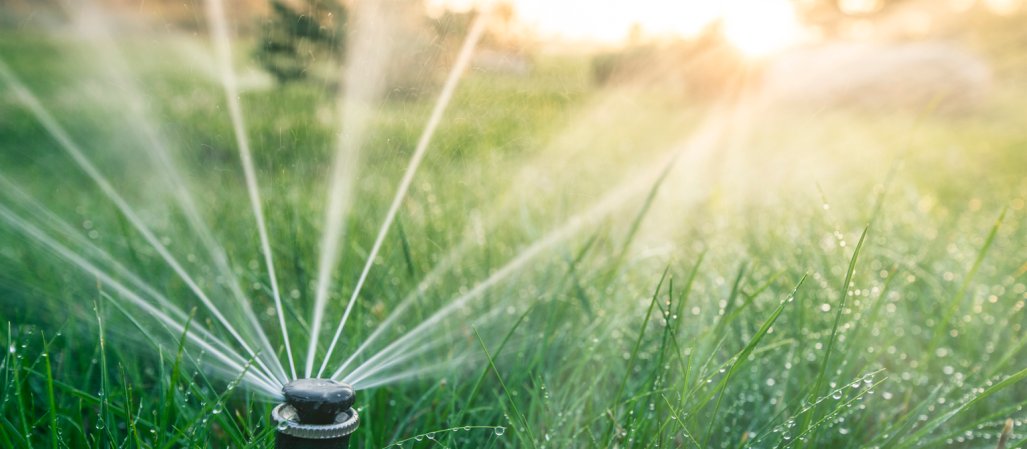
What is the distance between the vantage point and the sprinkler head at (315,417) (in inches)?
26.1

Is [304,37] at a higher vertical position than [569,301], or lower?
higher

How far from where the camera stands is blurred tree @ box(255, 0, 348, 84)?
1372 mm

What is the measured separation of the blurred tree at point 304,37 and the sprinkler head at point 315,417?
2.38 feet

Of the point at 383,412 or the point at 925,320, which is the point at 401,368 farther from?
the point at 925,320

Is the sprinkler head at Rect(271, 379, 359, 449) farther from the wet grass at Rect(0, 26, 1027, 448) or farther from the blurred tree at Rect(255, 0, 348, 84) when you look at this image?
Answer: the blurred tree at Rect(255, 0, 348, 84)

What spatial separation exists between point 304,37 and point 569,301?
0.67 meters

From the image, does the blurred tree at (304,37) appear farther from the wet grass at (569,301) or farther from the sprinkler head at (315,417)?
the sprinkler head at (315,417)

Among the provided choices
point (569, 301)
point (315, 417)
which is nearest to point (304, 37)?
point (569, 301)

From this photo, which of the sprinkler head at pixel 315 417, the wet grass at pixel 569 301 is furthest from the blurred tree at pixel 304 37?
the sprinkler head at pixel 315 417

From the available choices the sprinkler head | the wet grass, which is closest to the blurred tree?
the wet grass

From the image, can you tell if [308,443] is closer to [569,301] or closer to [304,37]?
[569,301]

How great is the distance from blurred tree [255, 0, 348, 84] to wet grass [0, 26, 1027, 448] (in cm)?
12

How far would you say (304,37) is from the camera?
1375 millimetres

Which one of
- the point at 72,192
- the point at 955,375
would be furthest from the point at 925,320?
the point at 72,192
